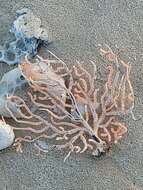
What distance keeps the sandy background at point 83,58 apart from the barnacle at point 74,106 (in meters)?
0.06

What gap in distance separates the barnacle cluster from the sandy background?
0.05 m

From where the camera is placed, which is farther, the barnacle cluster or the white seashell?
the barnacle cluster

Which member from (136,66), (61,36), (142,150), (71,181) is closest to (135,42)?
(136,66)

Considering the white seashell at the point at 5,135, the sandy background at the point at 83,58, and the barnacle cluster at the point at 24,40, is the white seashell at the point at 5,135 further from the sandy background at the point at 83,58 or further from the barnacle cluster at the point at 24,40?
the barnacle cluster at the point at 24,40

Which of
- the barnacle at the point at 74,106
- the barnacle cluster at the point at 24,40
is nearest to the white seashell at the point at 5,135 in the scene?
the barnacle at the point at 74,106

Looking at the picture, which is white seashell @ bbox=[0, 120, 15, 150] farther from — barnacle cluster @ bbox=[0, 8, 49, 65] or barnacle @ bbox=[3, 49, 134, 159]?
barnacle cluster @ bbox=[0, 8, 49, 65]

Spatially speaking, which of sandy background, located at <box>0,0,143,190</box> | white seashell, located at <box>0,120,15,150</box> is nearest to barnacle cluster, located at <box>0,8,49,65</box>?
sandy background, located at <box>0,0,143,190</box>

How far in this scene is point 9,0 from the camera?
3225 mm

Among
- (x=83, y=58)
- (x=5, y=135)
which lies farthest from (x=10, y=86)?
(x=83, y=58)

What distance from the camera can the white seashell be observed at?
2.77 m

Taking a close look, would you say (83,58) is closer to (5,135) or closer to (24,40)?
(24,40)

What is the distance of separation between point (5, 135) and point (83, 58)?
23.0 inches

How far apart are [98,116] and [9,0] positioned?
85 centimetres

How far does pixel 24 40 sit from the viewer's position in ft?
9.92
